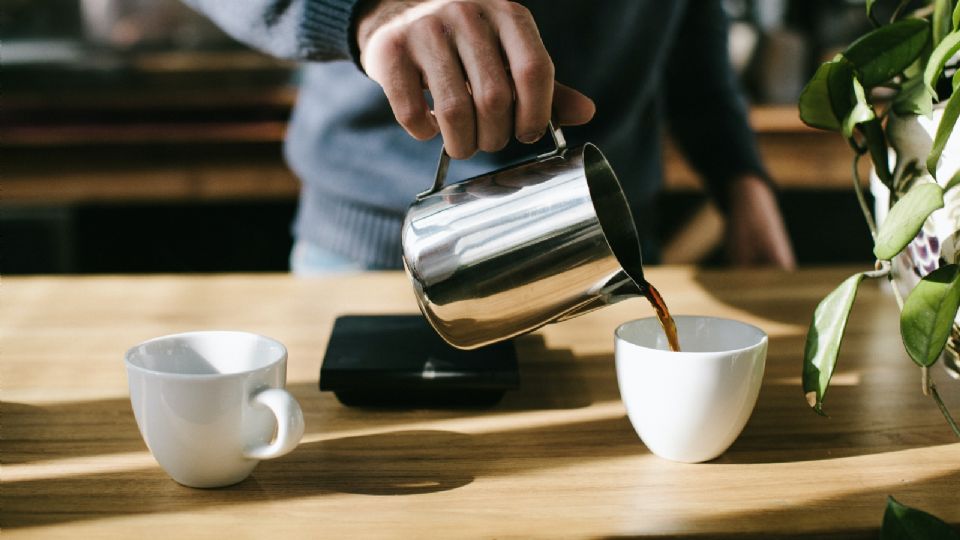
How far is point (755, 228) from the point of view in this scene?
134cm

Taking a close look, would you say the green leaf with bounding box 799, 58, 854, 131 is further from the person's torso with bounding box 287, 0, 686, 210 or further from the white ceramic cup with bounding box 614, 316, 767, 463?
the person's torso with bounding box 287, 0, 686, 210

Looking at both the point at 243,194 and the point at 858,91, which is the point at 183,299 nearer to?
the point at 858,91

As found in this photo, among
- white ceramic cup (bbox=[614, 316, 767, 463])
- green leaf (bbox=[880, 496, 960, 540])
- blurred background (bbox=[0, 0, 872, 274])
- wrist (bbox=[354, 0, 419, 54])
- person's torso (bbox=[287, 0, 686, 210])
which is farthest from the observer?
blurred background (bbox=[0, 0, 872, 274])

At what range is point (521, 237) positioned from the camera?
612 millimetres

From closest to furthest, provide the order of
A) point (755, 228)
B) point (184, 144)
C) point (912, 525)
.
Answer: point (912, 525) → point (755, 228) → point (184, 144)

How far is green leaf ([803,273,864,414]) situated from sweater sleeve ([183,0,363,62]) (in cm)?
42

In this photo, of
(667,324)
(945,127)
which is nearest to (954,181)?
(945,127)

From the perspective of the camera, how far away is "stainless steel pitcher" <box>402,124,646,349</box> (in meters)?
0.60

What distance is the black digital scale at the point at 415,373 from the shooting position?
70cm

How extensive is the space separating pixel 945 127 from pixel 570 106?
0.77 ft

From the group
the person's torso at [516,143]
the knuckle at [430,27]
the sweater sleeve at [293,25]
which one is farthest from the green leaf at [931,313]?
the person's torso at [516,143]

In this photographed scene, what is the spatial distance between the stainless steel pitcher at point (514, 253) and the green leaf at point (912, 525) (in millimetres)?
201

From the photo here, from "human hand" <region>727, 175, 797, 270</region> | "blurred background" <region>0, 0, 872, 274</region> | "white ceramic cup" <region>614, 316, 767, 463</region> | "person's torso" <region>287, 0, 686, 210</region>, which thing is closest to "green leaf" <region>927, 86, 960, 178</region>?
"white ceramic cup" <region>614, 316, 767, 463</region>

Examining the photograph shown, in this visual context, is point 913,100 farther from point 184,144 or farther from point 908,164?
point 184,144
